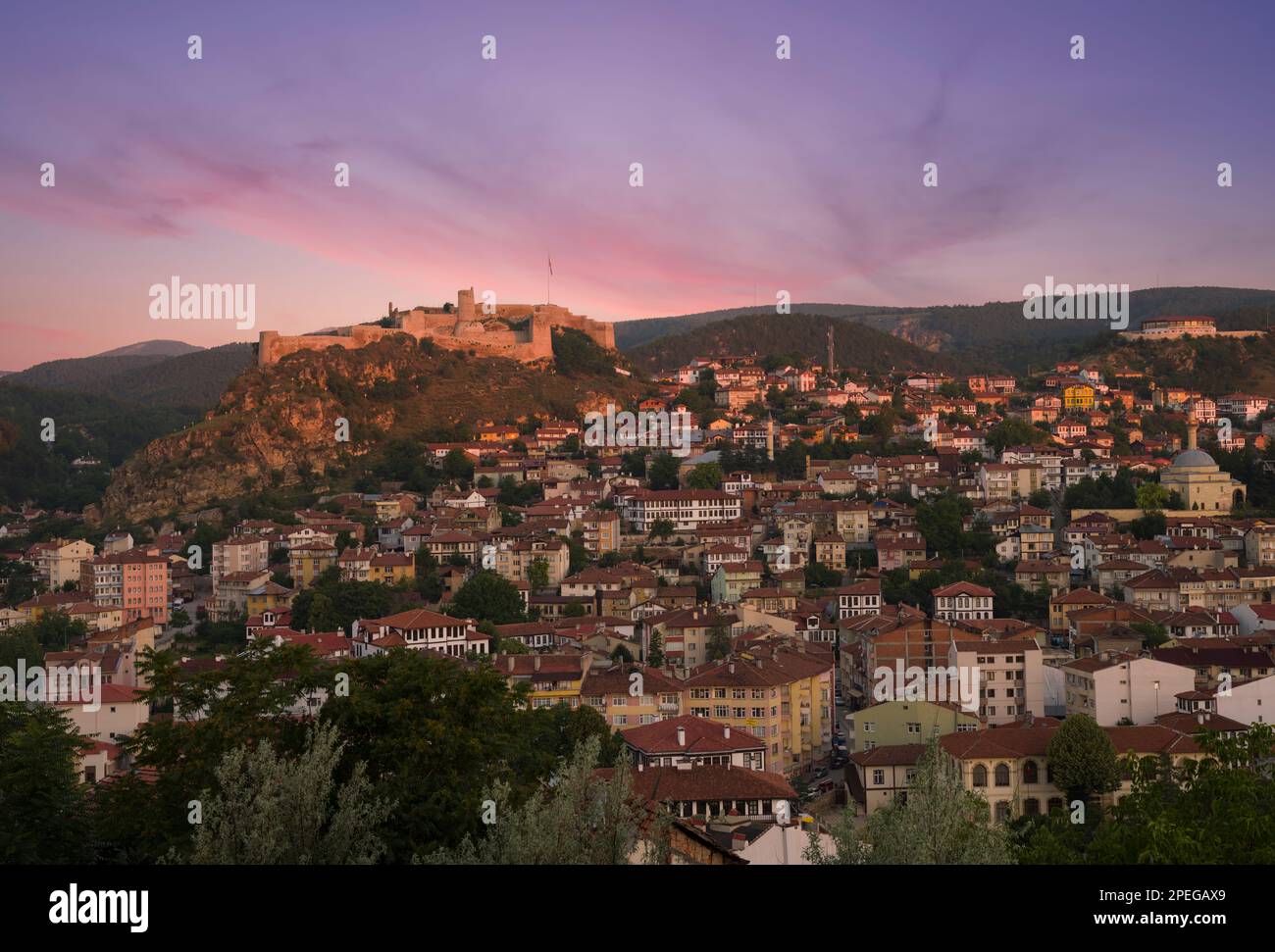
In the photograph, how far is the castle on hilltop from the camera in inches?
2432

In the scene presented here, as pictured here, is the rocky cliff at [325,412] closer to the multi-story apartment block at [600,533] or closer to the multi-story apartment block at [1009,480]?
the multi-story apartment block at [600,533]

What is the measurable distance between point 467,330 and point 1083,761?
52417 millimetres

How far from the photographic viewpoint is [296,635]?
2716 cm

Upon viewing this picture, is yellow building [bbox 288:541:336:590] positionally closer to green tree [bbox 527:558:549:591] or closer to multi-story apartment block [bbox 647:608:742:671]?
green tree [bbox 527:558:549:591]

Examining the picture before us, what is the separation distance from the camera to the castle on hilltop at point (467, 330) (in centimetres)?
6178

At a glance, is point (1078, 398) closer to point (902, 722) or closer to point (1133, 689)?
point (1133, 689)

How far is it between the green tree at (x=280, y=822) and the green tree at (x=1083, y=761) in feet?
45.2

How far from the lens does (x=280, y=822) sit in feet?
17.7

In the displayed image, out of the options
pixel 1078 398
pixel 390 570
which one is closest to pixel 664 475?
pixel 390 570

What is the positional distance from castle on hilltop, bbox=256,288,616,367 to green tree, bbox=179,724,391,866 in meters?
57.2

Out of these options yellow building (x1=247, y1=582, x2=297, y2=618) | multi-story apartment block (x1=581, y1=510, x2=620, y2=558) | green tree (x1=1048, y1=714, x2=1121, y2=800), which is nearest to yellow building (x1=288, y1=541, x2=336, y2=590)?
yellow building (x1=247, y1=582, x2=297, y2=618)

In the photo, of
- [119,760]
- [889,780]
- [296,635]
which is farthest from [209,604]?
[889,780]

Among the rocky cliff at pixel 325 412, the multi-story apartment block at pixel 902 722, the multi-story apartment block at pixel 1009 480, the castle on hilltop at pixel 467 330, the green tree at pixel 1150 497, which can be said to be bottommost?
the multi-story apartment block at pixel 902 722

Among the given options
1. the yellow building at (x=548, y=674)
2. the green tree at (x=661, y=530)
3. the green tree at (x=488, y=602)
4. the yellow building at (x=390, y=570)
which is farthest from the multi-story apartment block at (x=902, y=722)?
the green tree at (x=661, y=530)
